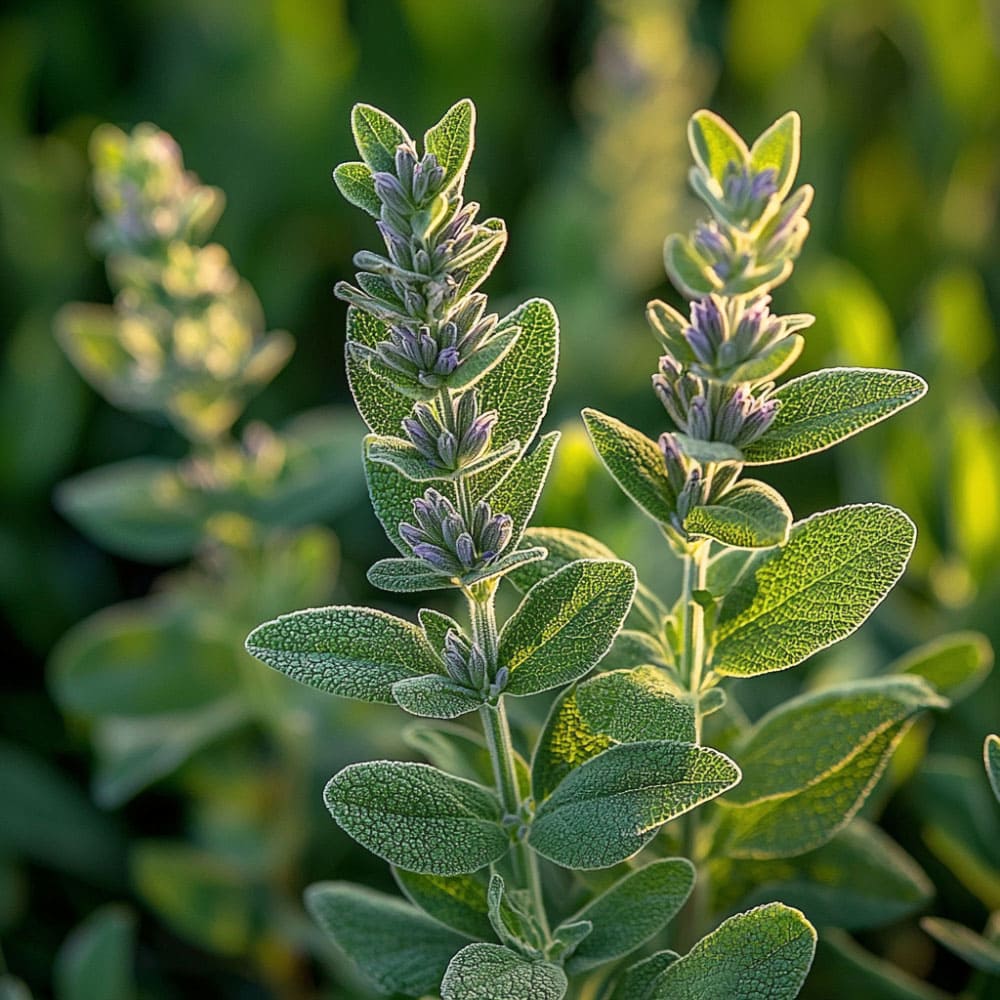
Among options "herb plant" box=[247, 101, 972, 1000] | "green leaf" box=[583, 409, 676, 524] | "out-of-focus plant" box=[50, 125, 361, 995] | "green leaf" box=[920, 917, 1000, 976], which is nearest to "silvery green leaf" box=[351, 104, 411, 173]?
"herb plant" box=[247, 101, 972, 1000]

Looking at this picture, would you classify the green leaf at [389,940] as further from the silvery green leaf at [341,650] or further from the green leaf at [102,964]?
the green leaf at [102,964]

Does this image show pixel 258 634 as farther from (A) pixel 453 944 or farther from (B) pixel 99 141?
(B) pixel 99 141

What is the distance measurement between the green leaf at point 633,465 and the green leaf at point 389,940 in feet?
0.88

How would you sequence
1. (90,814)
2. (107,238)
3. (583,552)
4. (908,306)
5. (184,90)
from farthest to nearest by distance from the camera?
(184,90)
(908,306)
(90,814)
(107,238)
(583,552)

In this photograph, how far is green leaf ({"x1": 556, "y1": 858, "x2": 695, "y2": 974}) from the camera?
2.15 ft

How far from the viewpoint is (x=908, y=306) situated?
77.9 inches

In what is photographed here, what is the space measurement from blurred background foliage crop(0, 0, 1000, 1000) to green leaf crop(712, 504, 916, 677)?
0.91 ft

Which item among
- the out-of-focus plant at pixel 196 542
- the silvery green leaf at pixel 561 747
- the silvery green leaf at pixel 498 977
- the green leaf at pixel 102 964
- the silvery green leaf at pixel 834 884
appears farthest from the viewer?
the out-of-focus plant at pixel 196 542

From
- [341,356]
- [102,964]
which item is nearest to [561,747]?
[102,964]

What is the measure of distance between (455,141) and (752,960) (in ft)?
1.27

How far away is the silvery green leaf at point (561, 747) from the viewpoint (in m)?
0.68

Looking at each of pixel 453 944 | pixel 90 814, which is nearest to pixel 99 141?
pixel 90 814

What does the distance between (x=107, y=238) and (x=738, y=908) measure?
2.85 ft

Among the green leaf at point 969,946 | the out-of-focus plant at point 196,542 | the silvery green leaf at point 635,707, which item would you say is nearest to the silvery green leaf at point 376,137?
the silvery green leaf at point 635,707
